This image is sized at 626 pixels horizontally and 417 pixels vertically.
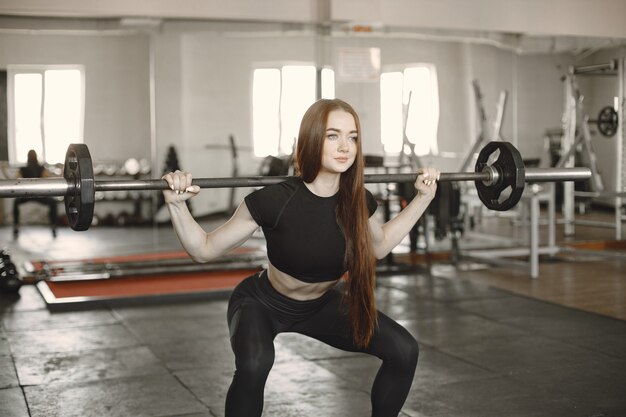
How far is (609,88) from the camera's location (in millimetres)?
7566

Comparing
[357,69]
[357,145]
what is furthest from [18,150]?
[357,145]

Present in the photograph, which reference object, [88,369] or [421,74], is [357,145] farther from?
[421,74]

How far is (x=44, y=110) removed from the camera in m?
6.25

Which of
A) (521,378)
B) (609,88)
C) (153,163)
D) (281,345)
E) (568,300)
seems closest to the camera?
(521,378)

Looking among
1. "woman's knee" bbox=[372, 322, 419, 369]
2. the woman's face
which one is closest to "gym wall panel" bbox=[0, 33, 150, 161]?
the woman's face

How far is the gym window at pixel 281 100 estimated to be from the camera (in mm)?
6566

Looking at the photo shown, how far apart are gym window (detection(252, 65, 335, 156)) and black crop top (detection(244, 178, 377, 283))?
4.32 meters

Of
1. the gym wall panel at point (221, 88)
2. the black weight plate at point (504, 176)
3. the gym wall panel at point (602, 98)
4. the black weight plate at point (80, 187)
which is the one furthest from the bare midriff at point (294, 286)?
the gym wall panel at point (602, 98)

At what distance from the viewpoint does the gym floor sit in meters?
3.15

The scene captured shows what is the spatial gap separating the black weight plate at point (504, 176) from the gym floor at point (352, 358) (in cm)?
88

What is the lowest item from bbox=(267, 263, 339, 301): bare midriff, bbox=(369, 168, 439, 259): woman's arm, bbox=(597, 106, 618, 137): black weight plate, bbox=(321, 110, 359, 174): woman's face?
bbox=(267, 263, 339, 301): bare midriff

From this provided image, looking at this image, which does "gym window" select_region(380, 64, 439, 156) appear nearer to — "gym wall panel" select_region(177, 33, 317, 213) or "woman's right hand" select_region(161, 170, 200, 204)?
"gym wall panel" select_region(177, 33, 317, 213)

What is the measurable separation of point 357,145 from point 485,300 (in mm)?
3289

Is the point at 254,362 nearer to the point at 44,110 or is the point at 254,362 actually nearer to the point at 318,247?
the point at 318,247
